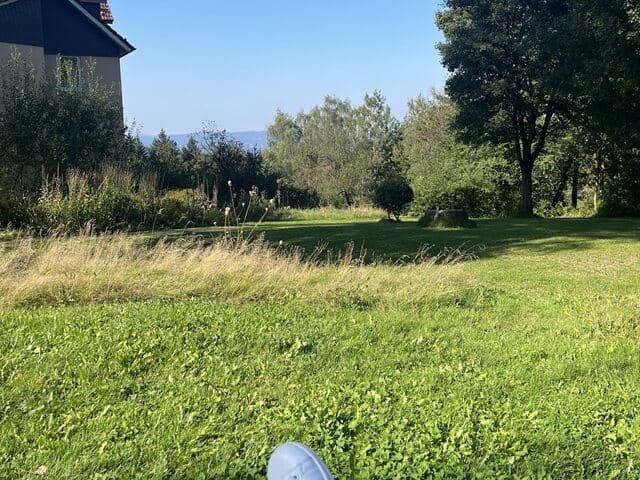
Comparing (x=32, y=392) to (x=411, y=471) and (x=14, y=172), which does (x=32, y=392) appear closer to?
(x=411, y=471)

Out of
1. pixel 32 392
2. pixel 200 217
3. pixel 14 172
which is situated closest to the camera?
pixel 32 392

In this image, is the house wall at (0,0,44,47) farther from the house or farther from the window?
the window

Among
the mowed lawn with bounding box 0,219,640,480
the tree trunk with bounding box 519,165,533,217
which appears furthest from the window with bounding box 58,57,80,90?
the tree trunk with bounding box 519,165,533,217

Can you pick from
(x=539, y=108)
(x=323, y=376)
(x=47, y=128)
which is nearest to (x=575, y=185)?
(x=539, y=108)

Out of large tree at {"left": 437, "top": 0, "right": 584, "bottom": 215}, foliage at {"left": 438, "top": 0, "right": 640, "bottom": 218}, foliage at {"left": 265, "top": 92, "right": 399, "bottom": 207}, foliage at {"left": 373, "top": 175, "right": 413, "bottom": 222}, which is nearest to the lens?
foliage at {"left": 438, "top": 0, "right": 640, "bottom": 218}

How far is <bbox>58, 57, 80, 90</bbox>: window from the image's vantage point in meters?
18.7

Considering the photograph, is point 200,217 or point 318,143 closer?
point 200,217

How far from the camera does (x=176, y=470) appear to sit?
2.73 metres

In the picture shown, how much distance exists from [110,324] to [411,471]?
3.12 meters

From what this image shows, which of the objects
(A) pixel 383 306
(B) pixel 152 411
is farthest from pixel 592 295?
(B) pixel 152 411

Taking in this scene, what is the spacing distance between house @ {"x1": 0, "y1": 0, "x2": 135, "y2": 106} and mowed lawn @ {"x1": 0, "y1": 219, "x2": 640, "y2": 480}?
54.0 feet

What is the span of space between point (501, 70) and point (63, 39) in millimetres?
16684

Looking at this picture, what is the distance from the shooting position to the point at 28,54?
19.8 meters

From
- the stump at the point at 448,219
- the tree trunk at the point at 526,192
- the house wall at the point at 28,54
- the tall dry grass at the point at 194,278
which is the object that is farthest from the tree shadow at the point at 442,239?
the house wall at the point at 28,54
